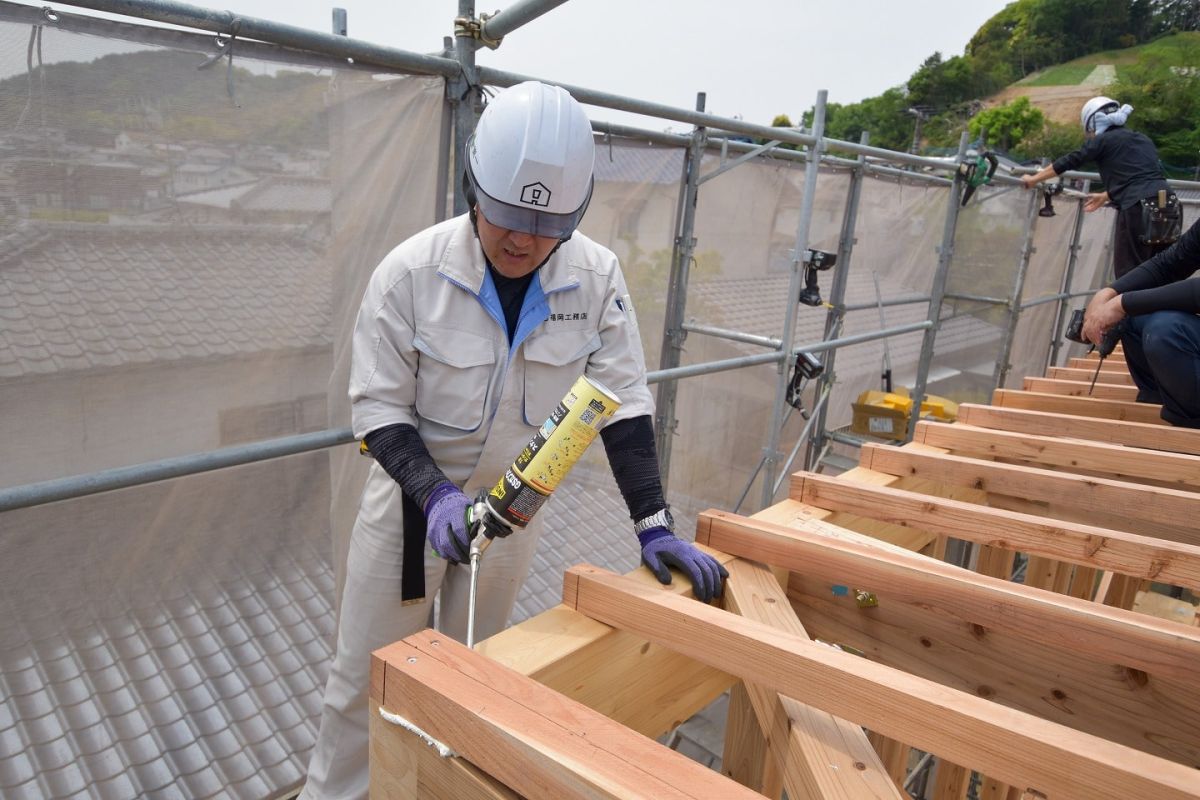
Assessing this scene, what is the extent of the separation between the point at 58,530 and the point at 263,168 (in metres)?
1.19

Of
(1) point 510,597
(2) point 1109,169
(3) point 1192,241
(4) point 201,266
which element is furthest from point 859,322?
(4) point 201,266

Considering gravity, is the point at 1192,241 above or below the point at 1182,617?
above

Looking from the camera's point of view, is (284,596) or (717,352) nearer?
(284,596)

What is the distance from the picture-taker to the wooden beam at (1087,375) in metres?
3.97

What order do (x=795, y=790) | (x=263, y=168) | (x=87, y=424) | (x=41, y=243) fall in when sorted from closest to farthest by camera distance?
(x=795, y=790) < (x=41, y=243) < (x=87, y=424) < (x=263, y=168)

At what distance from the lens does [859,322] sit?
23.9ft

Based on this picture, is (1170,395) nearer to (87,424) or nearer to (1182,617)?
(1182,617)

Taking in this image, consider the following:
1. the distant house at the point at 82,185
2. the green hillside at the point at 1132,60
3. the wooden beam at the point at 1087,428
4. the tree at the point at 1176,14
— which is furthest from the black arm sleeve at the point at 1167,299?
the tree at the point at 1176,14

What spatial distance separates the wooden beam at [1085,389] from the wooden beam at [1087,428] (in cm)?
84

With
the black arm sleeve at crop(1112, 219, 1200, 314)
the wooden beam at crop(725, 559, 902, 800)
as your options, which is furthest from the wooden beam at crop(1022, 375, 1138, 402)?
the wooden beam at crop(725, 559, 902, 800)

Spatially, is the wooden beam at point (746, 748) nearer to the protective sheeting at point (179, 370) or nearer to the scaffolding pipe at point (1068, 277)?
the protective sheeting at point (179, 370)

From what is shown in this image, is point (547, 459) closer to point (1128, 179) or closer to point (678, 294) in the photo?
point (678, 294)

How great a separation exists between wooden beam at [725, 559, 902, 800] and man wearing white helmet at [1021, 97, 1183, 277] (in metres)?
6.25

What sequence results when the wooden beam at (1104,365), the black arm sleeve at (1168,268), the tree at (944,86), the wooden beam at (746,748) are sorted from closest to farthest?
the wooden beam at (746,748) < the black arm sleeve at (1168,268) < the wooden beam at (1104,365) < the tree at (944,86)
